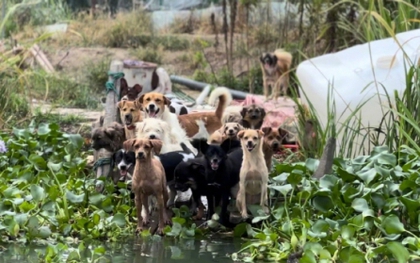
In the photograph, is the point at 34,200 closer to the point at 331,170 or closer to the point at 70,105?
the point at 331,170

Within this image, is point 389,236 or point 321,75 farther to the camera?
point 321,75

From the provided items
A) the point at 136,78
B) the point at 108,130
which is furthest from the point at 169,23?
the point at 108,130

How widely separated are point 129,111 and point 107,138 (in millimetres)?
835

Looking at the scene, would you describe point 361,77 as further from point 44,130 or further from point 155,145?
point 44,130

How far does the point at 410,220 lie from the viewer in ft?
20.1

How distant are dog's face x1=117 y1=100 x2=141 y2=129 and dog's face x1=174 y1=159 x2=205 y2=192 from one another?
1377 millimetres

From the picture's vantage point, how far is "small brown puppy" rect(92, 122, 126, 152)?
24.2ft

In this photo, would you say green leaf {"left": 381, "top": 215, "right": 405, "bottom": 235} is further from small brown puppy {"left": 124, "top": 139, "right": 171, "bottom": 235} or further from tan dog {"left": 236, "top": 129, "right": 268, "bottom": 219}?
small brown puppy {"left": 124, "top": 139, "right": 171, "bottom": 235}

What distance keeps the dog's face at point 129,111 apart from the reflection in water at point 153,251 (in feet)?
6.10

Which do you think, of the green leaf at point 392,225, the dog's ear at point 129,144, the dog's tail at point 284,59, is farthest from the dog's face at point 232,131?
the dog's tail at point 284,59

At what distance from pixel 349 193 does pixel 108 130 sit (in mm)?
2115

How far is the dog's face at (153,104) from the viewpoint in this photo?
330 inches

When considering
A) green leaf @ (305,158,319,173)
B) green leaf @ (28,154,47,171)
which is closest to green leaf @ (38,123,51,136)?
green leaf @ (28,154,47,171)

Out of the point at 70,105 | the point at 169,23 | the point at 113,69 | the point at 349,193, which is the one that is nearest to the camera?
the point at 349,193
